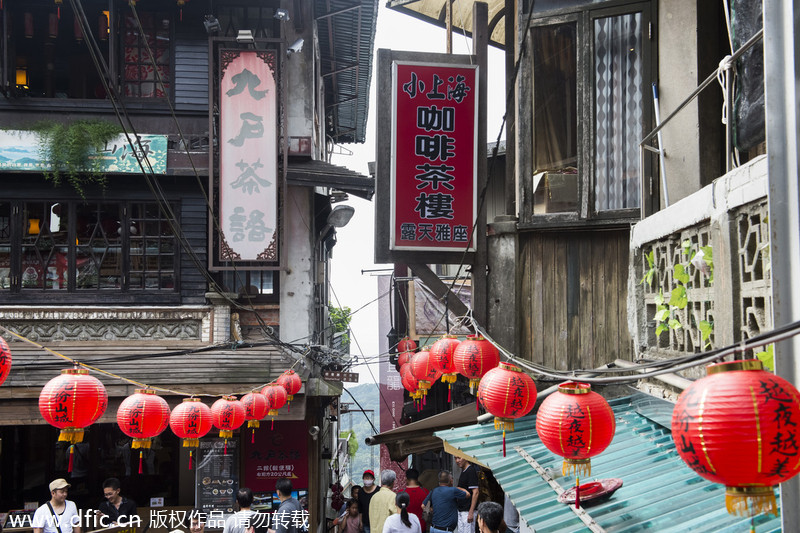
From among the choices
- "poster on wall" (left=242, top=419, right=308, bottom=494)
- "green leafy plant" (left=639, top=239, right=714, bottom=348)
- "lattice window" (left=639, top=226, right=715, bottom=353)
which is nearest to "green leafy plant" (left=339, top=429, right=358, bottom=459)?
"poster on wall" (left=242, top=419, right=308, bottom=494)

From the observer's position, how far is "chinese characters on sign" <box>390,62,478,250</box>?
32.0 feet

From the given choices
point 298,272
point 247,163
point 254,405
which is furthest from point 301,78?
point 254,405

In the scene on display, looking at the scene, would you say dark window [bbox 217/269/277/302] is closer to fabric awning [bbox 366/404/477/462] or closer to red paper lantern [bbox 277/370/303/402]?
red paper lantern [bbox 277/370/303/402]

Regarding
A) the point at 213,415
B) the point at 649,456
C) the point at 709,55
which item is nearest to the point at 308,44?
the point at 213,415

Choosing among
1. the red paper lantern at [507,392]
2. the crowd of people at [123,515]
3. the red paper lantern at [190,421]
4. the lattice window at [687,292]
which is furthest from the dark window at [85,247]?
the lattice window at [687,292]

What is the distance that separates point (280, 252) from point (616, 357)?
834cm

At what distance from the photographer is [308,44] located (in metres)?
17.9

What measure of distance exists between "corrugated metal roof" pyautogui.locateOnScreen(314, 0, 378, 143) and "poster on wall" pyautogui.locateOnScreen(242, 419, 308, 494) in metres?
9.83

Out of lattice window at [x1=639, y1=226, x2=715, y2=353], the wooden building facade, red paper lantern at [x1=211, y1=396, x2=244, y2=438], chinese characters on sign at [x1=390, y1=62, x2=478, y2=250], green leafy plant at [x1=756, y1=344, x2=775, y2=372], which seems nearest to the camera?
green leafy plant at [x1=756, y1=344, x2=775, y2=372]

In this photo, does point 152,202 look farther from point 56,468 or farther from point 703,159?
point 703,159

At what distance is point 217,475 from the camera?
15914mm

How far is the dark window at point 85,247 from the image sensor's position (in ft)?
52.5

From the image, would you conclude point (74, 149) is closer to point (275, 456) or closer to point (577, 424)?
point (275, 456)

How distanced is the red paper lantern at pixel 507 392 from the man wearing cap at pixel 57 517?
7.94m
